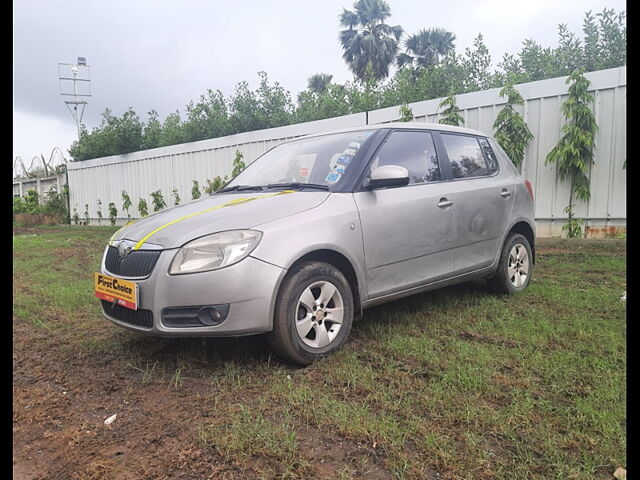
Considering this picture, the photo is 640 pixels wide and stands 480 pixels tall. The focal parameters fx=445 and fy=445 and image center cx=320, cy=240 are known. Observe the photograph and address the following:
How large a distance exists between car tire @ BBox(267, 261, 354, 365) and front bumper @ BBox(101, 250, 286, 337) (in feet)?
0.32

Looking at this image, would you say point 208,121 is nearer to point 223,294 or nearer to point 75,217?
point 75,217

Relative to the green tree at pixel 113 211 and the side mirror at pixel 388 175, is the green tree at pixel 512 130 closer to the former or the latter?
the side mirror at pixel 388 175

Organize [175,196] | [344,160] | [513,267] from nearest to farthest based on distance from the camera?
[344,160] → [513,267] → [175,196]

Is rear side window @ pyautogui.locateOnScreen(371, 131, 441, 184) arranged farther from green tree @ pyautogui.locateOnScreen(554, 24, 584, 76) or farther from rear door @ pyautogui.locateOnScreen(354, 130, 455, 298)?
green tree @ pyautogui.locateOnScreen(554, 24, 584, 76)

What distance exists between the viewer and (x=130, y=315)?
283cm

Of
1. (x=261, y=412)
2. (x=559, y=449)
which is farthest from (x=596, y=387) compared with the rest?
(x=261, y=412)

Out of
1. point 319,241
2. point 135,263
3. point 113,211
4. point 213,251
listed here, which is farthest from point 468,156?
point 113,211

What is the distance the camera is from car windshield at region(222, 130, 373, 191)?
3.35m

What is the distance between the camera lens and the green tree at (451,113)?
7805 mm

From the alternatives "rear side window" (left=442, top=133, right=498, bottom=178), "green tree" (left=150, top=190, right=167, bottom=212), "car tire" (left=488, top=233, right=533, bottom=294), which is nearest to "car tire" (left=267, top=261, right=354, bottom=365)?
"rear side window" (left=442, top=133, right=498, bottom=178)

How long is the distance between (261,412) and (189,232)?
115 cm

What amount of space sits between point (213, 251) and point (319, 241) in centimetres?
67

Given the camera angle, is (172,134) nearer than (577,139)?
No

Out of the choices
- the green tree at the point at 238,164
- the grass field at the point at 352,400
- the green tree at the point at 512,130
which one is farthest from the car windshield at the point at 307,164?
the green tree at the point at 238,164
